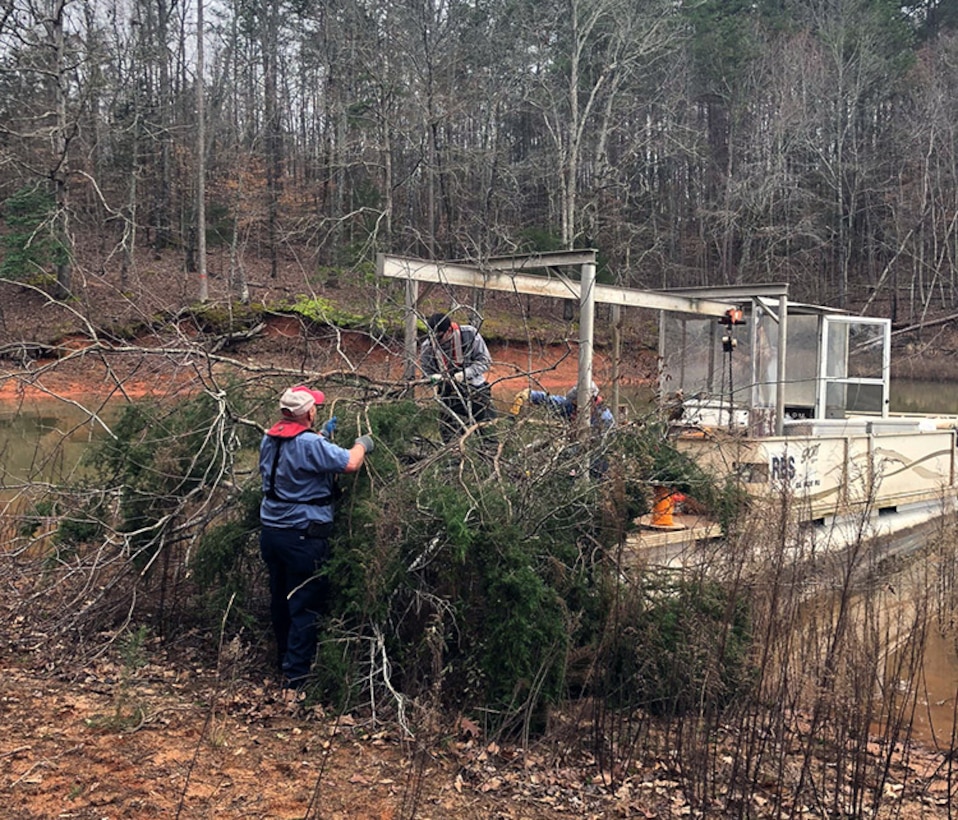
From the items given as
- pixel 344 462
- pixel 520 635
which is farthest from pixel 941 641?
pixel 344 462

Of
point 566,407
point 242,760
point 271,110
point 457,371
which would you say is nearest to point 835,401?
point 566,407

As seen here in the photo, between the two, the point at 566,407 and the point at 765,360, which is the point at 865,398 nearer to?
the point at 765,360

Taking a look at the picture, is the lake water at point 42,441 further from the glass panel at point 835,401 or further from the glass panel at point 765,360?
the glass panel at point 835,401

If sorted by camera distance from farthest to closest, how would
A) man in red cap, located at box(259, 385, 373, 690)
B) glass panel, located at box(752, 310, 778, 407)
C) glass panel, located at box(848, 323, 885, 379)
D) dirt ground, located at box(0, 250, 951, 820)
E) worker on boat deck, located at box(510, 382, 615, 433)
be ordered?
glass panel, located at box(848, 323, 885, 379)
glass panel, located at box(752, 310, 778, 407)
worker on boat deck, located at box(510, 382, 615, 433)
man in red cap, located at box(259, 385, 373, 690)
dirt ground, located at box(0, 250, 951, 820)

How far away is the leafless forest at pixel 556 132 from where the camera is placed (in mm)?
32406

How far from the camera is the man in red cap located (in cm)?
618

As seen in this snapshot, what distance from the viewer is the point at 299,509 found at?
622 centimetres

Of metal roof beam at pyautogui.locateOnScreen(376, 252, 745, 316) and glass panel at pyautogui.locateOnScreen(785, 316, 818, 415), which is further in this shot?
glass panel at pyautogui.locateOnScreen(785, 316, 818, 415)

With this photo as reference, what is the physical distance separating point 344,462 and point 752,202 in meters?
37.5

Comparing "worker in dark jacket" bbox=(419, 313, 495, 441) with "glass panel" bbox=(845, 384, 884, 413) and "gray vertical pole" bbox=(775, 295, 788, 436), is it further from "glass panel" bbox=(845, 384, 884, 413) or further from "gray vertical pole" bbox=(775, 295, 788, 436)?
"glass panel" bbox=(845, 384, 884, 413)

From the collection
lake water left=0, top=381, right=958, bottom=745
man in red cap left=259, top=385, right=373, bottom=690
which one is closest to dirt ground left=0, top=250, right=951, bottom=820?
man in red cap left=259, top=385, right=373, bottom=690

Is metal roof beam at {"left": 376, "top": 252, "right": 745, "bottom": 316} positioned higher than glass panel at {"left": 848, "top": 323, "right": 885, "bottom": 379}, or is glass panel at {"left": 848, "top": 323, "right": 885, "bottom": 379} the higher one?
metal roof beam at {"left": 376, "top": 252, "right": 745, "bottom": 316}

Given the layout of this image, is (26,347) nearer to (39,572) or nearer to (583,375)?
(39,572)

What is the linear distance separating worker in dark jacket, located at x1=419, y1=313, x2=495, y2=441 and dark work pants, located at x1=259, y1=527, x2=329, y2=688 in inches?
55.3
